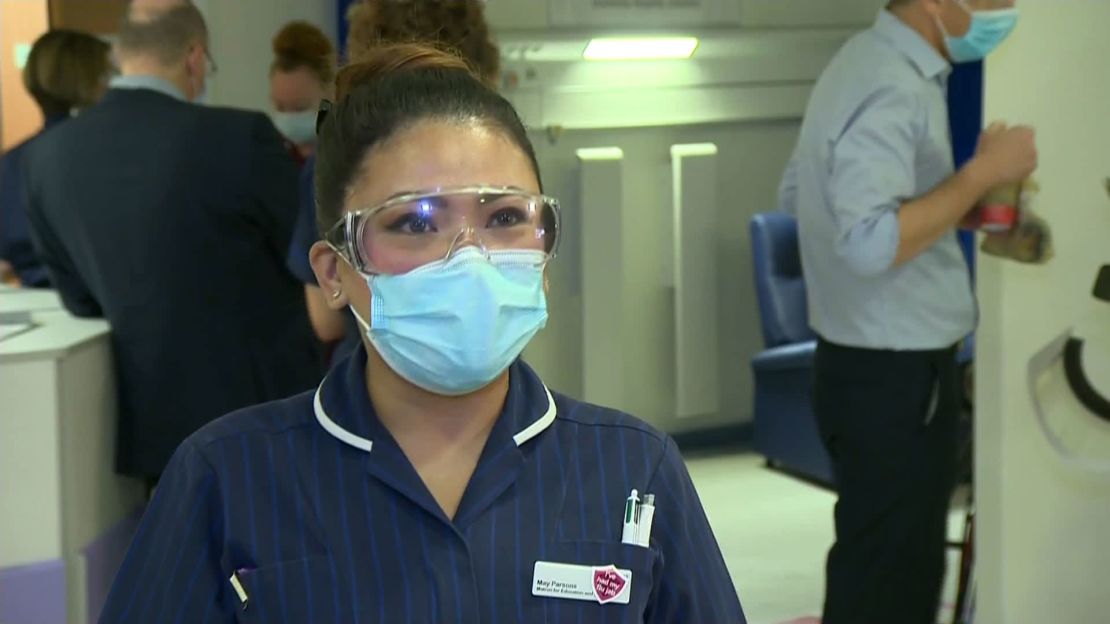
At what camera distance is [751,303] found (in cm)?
564

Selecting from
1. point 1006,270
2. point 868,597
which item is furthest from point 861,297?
point 868,597

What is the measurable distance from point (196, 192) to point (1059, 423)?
5.66 ft

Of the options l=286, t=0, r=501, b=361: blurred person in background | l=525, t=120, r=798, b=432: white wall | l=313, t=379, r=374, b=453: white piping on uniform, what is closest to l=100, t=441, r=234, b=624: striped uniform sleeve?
l=313, t=379, r=374, b=453: white piping on uniform

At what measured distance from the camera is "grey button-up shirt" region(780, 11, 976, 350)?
2.48 m

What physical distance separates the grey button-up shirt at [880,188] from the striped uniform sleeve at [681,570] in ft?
4.39

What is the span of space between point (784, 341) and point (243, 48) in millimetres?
2191

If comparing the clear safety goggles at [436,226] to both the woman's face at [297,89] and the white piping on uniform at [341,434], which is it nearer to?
the white piping on uniform at [341,434]

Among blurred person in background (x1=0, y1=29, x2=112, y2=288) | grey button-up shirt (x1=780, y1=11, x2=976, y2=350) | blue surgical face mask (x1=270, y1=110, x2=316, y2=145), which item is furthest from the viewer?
blue surgical face mask (x1=270, y1=110, x2=316, y2=145)

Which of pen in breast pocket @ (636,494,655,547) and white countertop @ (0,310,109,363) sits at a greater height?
pen in breast pocket @ (636,494,655,547)

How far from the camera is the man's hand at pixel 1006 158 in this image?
2492mm

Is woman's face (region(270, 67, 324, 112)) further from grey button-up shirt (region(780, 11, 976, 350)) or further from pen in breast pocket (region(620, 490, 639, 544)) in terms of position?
pen in breast pocket (region(620, 490, 639, 544))

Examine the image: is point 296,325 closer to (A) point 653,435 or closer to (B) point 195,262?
(B) point 195,262

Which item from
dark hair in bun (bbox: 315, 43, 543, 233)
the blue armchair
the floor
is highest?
dark hair in bun (bbox: 315, 43, 543, 233)

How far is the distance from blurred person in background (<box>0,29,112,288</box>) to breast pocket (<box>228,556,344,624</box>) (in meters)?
2.49
